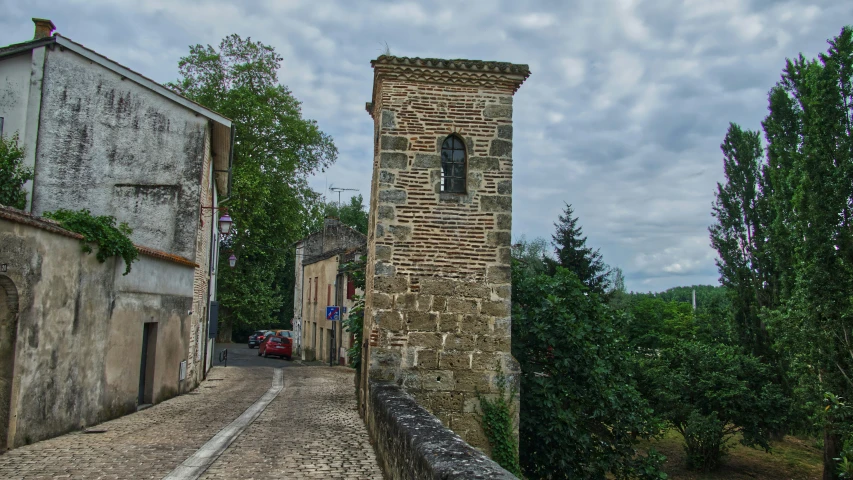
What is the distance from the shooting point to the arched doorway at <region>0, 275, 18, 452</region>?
277 inches

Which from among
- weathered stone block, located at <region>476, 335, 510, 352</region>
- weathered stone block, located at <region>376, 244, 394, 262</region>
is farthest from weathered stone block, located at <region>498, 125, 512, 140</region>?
weathered stone block, located at <region>476, 335, 510, 352</region>

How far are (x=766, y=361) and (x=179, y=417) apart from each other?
58.7 ft

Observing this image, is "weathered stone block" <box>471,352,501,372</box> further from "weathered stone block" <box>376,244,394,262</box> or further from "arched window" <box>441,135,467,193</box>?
"arched window" <box>441,135,467,193</box>

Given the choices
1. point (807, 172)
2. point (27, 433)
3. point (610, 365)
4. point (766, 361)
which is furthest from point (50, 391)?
point (766, 361)

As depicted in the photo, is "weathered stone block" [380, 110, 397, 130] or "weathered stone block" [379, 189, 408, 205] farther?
"weathered stone block" [380, 110, 397, 130]

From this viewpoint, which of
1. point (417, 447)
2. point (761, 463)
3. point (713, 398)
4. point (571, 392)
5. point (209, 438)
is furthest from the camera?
point (761, 463)

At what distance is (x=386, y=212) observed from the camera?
27.9ft

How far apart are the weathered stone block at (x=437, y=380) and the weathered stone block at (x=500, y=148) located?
3183mm

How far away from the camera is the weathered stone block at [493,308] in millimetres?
8633

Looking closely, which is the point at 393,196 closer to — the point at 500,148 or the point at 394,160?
the point at 394,160

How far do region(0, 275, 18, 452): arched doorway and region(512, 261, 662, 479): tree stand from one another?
271 inches

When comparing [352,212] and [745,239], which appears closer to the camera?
[745,239]

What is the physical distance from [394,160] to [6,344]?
529 centimetres

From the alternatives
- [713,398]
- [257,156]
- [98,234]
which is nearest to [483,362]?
[98,234]
